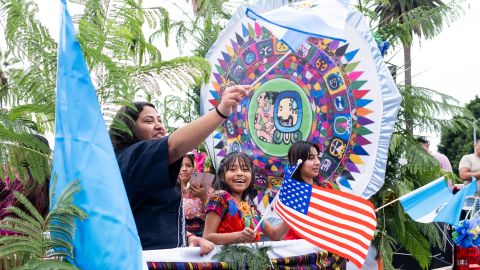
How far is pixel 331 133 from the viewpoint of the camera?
6.14 meters

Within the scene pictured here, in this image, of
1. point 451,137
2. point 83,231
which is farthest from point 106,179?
point 451,137

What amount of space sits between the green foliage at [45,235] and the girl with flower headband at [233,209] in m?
1.54

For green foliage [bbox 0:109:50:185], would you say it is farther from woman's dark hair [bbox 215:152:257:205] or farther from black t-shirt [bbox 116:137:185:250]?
woman's dark hair [bbox 215:152:257:205]

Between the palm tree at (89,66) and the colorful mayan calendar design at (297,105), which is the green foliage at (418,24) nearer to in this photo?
the colorful mayan calendar design at (297,105)

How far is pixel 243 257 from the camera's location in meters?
4.19

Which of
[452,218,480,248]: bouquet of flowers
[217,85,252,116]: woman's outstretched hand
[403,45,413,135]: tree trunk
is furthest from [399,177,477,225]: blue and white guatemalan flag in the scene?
[217,85,252,116]: woman's outstretched hand

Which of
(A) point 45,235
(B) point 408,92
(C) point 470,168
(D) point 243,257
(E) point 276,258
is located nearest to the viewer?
(A) point 45,235

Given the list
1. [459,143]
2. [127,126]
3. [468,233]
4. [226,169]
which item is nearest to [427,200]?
[226,169]

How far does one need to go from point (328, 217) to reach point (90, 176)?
2.32 metres

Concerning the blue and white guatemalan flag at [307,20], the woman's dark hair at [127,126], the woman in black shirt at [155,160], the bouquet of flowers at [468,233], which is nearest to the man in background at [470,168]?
the bouquet of flowers at [468,233]

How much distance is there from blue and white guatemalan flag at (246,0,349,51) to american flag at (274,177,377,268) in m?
0.94

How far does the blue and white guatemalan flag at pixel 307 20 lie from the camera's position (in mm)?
4004

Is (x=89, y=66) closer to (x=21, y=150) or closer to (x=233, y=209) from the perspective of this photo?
(x=21, y=150)

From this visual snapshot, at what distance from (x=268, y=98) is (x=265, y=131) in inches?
11.1
